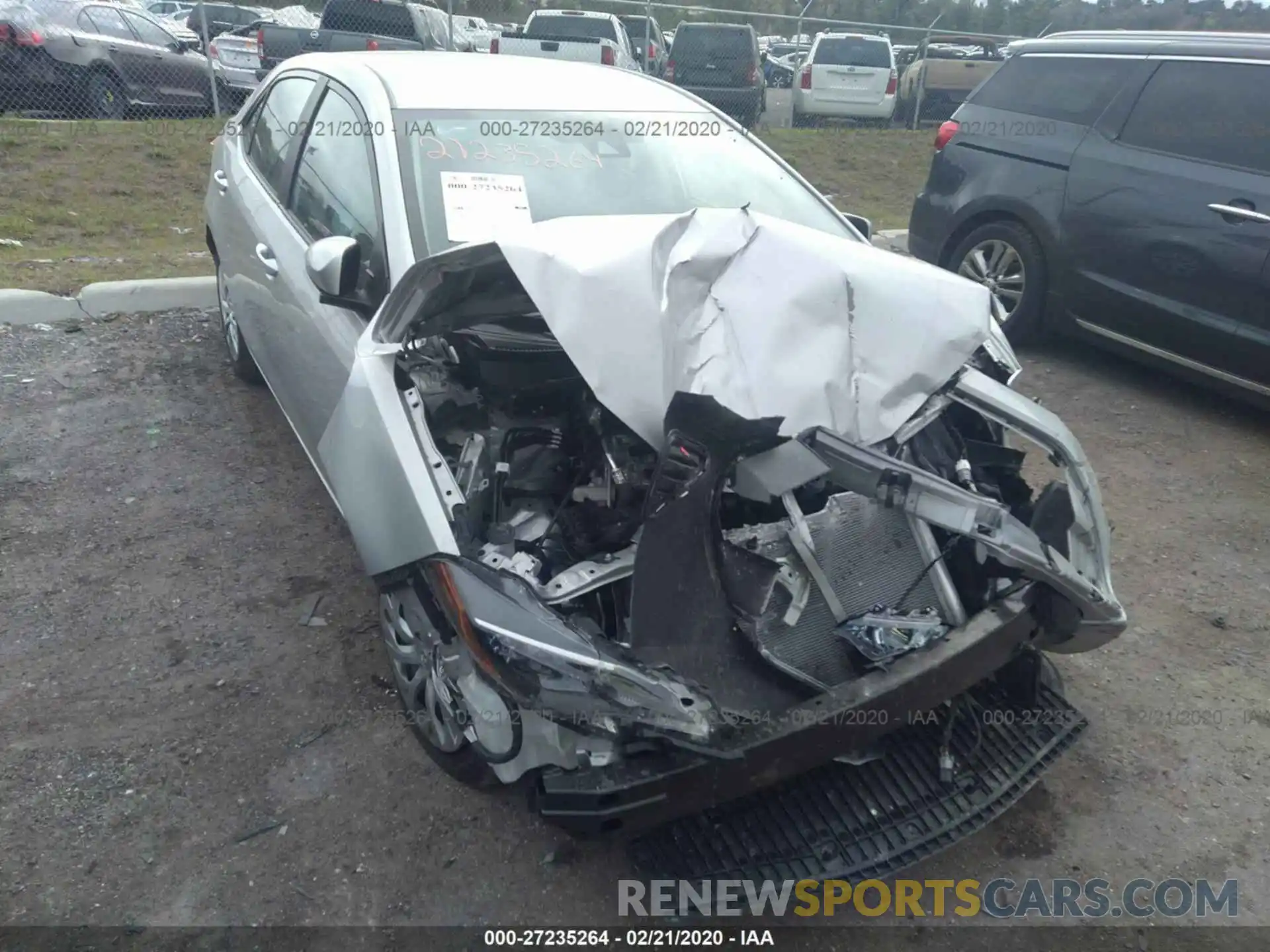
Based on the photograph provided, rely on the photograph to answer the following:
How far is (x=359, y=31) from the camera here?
11.6 m

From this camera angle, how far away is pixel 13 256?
6.57 m

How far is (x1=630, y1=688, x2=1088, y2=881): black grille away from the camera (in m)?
2.21

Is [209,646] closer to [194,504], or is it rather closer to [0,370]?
[194,504]

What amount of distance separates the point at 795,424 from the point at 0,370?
184 inches

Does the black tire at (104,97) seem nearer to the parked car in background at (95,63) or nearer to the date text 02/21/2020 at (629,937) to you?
the parked car in background at (95,63)

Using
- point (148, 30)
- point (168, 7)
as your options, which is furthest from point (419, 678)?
point (168, 7)

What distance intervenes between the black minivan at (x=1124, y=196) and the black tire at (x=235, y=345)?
3.70 m

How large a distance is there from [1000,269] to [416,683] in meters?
4.73

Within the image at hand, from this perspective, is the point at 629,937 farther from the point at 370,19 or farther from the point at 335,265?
the point at 370,19

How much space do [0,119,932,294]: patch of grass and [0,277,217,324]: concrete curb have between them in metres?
0.17

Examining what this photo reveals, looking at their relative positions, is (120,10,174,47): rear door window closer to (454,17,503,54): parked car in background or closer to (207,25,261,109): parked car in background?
(207,25,261,109): parked car in background

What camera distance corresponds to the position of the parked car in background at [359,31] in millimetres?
11156

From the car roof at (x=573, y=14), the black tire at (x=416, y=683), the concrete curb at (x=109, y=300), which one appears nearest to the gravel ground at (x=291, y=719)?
the black tire at (x=416, y=683)
